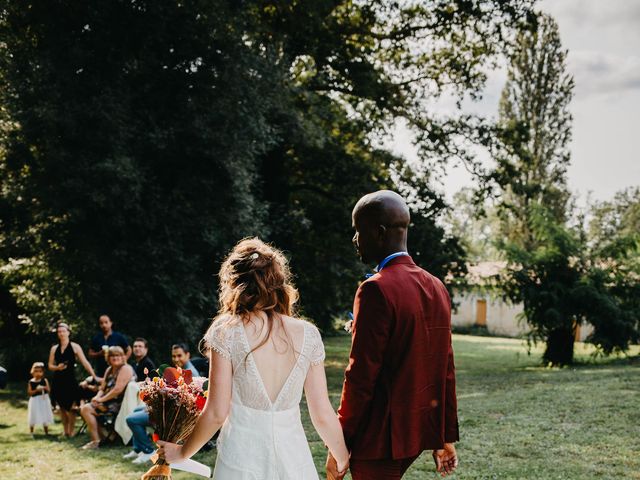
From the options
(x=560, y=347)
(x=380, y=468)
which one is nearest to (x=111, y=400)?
(x=380, y=468)

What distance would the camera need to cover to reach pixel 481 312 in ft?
175

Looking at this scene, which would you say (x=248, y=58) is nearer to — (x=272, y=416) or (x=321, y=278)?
(x=321, y=278)

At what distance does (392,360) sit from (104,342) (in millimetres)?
10684

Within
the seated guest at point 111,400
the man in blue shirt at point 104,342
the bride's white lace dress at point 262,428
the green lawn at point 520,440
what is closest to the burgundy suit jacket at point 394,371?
the bride's white lace dress at point 262,428

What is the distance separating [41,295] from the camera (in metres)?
16.0

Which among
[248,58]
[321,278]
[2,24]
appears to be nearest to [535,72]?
[321,278]

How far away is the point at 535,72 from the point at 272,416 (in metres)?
45.0

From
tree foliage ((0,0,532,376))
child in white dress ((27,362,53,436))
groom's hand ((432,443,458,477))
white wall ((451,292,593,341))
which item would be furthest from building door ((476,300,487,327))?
groom's hand ((432,443,458,477))

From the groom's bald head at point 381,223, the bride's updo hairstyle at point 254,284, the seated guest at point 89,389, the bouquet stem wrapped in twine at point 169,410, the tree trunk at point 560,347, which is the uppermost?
the groom's bald head at point 381,223

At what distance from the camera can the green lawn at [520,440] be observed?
26.0ft

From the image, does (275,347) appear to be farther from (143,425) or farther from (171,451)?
(143,425)

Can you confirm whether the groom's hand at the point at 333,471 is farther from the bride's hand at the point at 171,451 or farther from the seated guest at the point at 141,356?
the seated guest at the point at 141,356

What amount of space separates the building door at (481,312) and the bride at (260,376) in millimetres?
50477

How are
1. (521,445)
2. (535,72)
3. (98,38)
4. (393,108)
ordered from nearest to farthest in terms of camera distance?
1. (521,445)
2. (98,38)
3. (393,108)
4. (535,72)
